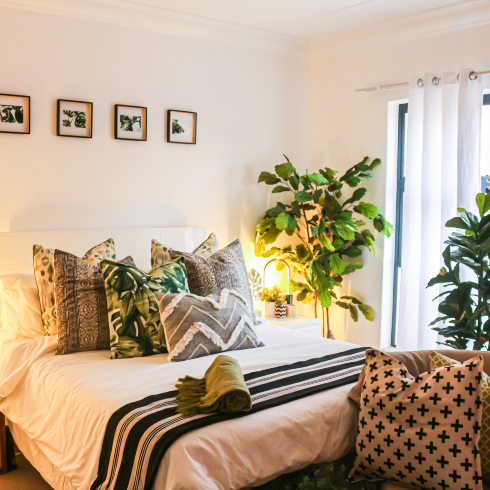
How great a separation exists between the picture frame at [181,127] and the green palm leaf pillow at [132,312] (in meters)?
1.37

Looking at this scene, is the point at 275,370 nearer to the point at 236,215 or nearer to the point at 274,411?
the point at 274,411

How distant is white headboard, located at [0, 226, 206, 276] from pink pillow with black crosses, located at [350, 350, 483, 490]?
80.9 inches

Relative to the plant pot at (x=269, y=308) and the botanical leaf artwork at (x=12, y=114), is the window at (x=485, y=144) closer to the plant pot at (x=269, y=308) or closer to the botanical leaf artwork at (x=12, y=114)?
the plant pot at (x=269, y=308)

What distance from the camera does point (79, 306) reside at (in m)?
2.84

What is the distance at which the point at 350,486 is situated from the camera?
1970mm

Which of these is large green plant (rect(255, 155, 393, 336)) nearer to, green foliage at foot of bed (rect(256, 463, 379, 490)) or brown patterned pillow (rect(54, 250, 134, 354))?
brown patterned pillow (rect(54, 250, 134, 354))

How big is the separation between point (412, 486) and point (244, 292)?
61.2 inches

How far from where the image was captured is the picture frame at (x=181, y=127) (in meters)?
3.96

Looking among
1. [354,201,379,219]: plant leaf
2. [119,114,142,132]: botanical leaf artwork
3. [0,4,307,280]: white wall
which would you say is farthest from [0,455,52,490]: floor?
[354,201,379,219]: plant leaf

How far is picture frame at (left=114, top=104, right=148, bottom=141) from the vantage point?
3.71 m

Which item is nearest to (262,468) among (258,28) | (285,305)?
(285,305)

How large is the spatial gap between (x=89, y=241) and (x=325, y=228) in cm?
167

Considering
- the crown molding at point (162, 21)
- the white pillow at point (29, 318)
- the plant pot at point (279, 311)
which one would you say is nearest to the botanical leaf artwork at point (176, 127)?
the crown molding at point (162, 21)

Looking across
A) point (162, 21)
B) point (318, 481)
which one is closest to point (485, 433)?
point (318, 481)
